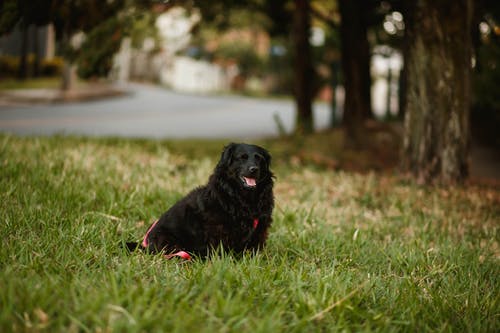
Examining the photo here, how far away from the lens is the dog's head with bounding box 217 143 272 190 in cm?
397

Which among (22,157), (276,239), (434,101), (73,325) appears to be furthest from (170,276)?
(434,101)

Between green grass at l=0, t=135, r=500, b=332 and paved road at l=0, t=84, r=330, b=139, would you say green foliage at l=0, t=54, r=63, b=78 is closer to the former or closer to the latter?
paved road at l=0, t=84, r=330, b=139

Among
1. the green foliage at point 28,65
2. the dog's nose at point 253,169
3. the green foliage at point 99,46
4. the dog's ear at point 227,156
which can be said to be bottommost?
the dog's nose at point 253,169

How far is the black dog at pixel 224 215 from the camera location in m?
3.94

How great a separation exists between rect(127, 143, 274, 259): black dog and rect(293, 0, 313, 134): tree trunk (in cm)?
791

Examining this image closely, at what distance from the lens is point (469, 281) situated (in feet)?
12.8

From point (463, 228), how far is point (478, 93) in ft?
20.2

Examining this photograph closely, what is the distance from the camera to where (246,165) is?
13.2ft

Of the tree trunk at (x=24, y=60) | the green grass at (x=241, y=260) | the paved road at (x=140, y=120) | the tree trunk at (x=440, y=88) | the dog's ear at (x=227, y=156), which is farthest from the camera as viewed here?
the tree trunk at (x=24, y=60)

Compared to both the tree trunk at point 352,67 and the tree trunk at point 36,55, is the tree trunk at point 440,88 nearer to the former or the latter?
the tree trunk at point 352,67

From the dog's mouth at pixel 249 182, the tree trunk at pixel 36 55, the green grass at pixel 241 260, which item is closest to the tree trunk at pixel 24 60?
the tree trunk at pixel 36 55

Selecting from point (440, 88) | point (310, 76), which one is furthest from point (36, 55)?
point (440, 88)

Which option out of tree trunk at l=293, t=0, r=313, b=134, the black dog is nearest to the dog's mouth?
the black dog

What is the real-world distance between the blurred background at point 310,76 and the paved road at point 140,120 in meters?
0.05
